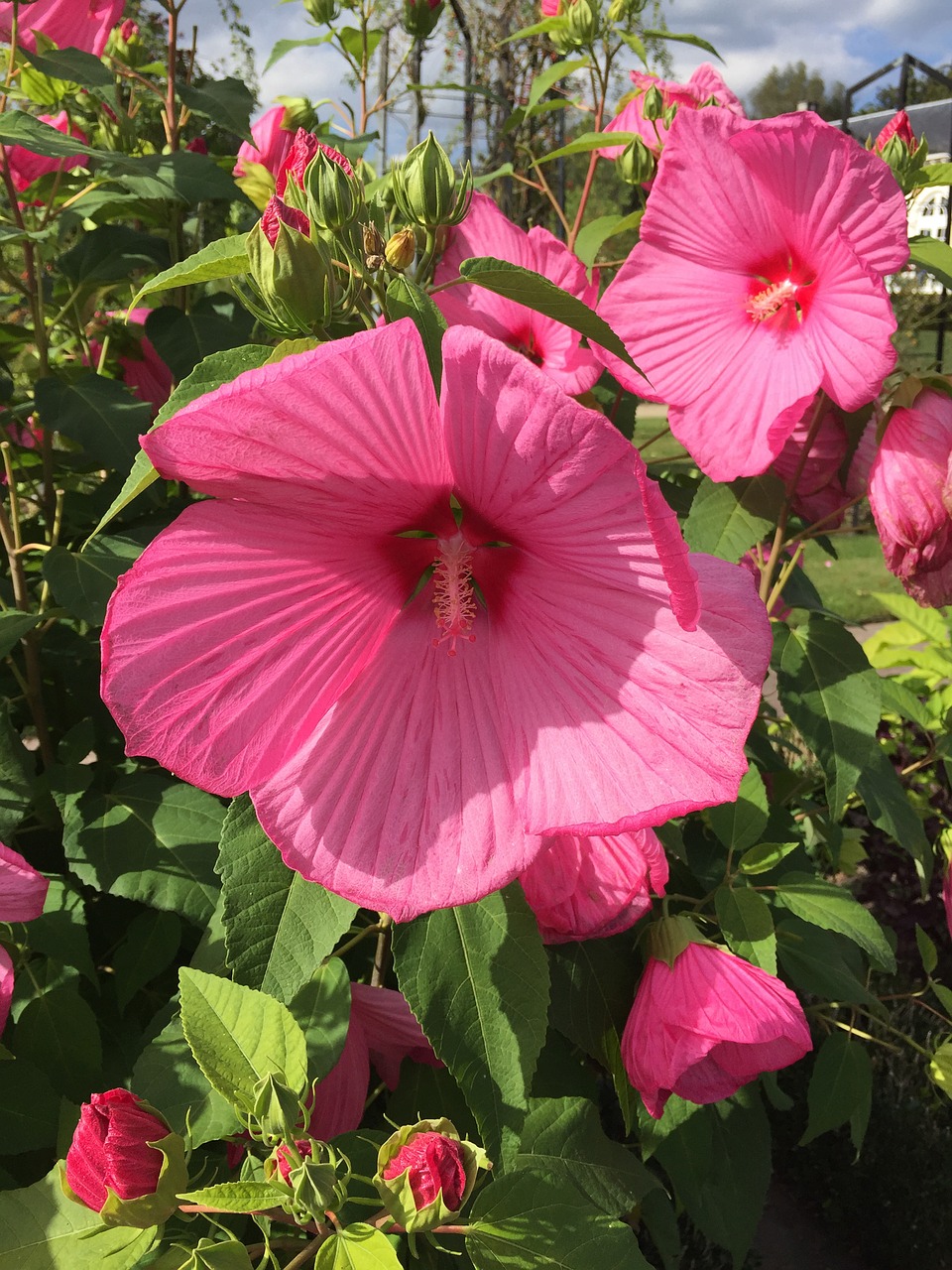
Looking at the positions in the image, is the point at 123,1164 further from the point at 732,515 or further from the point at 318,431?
the point at 732,515

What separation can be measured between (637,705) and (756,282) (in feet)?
1.86

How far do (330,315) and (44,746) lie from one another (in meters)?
0.70

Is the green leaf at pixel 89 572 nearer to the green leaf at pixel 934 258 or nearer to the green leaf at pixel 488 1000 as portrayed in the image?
the green leaf at pixel 488 1000

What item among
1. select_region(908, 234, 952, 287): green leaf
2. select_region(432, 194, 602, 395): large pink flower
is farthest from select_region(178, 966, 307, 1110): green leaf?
select_region(908, 234, 952, 287): green leaf

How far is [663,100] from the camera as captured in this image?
1.11m

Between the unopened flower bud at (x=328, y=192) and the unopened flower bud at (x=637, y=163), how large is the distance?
635mm

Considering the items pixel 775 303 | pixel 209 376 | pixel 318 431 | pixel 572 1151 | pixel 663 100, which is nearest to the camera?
pixel 318 431

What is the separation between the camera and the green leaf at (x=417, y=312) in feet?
1.74

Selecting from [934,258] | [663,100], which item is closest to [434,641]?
[934,258]

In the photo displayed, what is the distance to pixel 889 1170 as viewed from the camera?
5.90 feet

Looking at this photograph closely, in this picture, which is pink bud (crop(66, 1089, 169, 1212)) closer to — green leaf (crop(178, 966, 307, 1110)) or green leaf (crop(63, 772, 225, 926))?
green leaf (crop(178, 966, 307, 1110))

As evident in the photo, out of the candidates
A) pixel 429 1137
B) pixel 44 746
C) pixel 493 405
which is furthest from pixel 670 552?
pixel 44 746

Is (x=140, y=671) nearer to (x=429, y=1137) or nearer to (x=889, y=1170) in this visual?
(x=429, y=1137)

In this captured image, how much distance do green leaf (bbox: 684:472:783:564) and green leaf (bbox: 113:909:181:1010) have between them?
62cm
